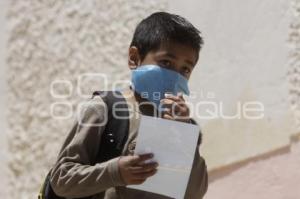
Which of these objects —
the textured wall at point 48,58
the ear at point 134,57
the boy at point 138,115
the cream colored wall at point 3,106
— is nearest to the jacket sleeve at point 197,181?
the boy at point 138,115

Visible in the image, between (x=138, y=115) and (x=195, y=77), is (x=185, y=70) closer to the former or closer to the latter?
(x=138, y=115)

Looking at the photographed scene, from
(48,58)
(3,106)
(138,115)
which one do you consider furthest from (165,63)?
(3,106)

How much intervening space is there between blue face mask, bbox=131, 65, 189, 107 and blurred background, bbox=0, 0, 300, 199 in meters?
1.57

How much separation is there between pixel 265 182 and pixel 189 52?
1638mm

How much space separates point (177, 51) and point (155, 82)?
4.3 inches

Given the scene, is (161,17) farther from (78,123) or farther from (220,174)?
(220,174)

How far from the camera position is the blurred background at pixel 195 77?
3.48 m

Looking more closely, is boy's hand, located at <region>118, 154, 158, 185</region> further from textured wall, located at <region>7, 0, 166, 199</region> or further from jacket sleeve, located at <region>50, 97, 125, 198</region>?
textured wall, located at <region>7, 0, 166, 199</region>

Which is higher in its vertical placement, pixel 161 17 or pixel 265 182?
pixel 161 17

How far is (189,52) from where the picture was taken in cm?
A: 197

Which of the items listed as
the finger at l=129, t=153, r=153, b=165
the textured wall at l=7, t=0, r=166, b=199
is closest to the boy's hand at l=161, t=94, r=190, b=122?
the finger at l=129, t=153, r=153, b=165

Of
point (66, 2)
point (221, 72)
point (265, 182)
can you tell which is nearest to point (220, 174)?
point (265, 182)

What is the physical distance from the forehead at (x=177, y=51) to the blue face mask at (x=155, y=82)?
0.05 meters

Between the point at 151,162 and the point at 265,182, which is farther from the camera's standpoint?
the point at 265,182
